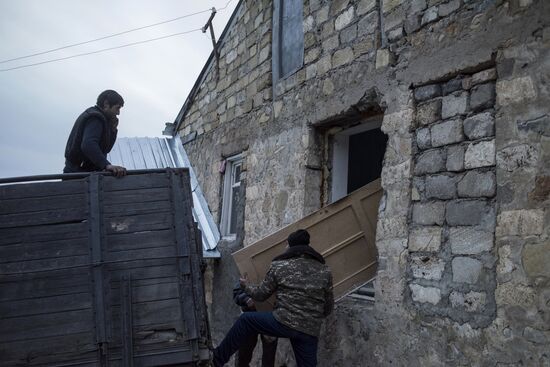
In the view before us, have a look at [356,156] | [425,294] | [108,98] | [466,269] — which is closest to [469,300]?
[466,269]

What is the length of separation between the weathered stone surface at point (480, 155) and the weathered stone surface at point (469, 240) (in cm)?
45

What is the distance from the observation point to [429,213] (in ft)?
11.9

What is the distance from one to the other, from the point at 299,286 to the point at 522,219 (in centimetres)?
162

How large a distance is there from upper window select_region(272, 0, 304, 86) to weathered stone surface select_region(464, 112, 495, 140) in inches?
95.6

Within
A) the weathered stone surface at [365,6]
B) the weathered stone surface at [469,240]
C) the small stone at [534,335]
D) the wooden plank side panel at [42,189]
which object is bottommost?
the small stone at [534,335]

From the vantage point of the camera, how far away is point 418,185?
12.2 feet

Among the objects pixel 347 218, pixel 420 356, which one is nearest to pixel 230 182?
pixel 347 218

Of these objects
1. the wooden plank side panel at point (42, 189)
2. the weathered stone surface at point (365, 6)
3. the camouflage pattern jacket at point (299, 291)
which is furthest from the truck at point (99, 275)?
the weathered stone surface at point (365, 6)

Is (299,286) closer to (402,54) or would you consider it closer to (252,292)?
(252,292)

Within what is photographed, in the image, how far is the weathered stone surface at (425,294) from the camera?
11.3ft

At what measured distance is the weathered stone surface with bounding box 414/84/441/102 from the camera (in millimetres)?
A: 3691

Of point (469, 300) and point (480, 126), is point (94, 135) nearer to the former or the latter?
point (480, 126)

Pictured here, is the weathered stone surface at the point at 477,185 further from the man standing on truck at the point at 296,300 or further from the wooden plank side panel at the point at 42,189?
the wooden plank side panel at the point at 42,189

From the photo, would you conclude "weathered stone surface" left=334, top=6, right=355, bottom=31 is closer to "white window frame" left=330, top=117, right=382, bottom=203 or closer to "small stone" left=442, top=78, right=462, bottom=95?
"white window frame" left=330, top=117, right=382, bottom=203
